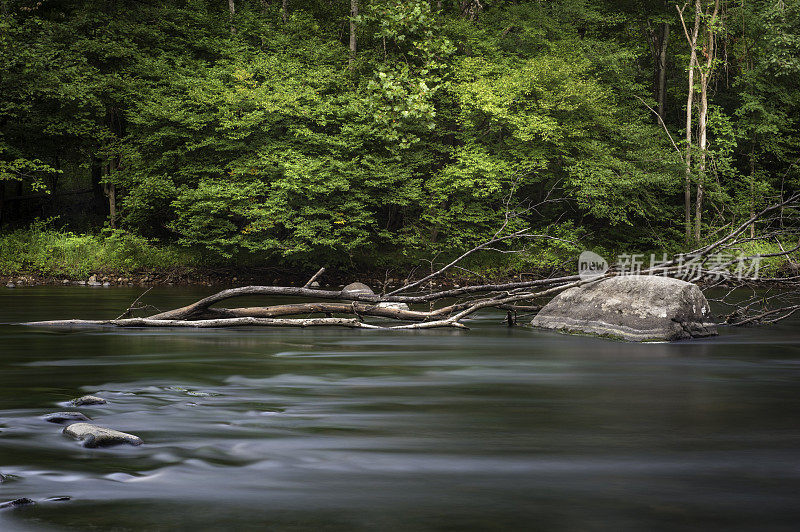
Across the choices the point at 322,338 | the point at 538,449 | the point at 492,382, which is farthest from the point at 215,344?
the point at 538,449

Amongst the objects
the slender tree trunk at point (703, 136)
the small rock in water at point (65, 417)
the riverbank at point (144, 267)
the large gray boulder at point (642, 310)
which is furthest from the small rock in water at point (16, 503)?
the slender tree trunk at point (703, 136)

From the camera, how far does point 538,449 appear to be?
546 centimetres

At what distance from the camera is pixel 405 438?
5797 millimetres

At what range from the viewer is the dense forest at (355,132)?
30.9 metres

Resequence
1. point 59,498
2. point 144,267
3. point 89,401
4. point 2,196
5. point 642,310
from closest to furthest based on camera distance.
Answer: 1. point 59,498
2. point 89,401
3. point 642,310
4. point 144,267
5. point 2,196

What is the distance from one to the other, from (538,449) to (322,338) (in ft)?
24.9

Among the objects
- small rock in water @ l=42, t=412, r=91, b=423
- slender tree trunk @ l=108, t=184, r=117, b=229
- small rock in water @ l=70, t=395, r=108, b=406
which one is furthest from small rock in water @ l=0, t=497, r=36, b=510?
slender tree trunk @ l=108, t=184, r=117, b=229

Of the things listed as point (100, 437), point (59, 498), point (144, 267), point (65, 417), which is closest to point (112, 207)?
point (144, 267)

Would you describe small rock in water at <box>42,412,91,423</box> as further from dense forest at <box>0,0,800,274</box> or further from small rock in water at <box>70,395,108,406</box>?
dense forest at <box>0,0,800,274</box>

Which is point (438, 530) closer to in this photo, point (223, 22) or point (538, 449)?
point (538, 449)

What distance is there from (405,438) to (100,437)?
1.90m

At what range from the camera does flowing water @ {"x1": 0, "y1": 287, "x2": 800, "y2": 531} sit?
4023 millimetres

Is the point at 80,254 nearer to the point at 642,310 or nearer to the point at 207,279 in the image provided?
the point at 207,279

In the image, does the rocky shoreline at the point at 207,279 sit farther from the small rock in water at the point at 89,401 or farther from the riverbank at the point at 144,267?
the small rock in water at the point at 89,401
